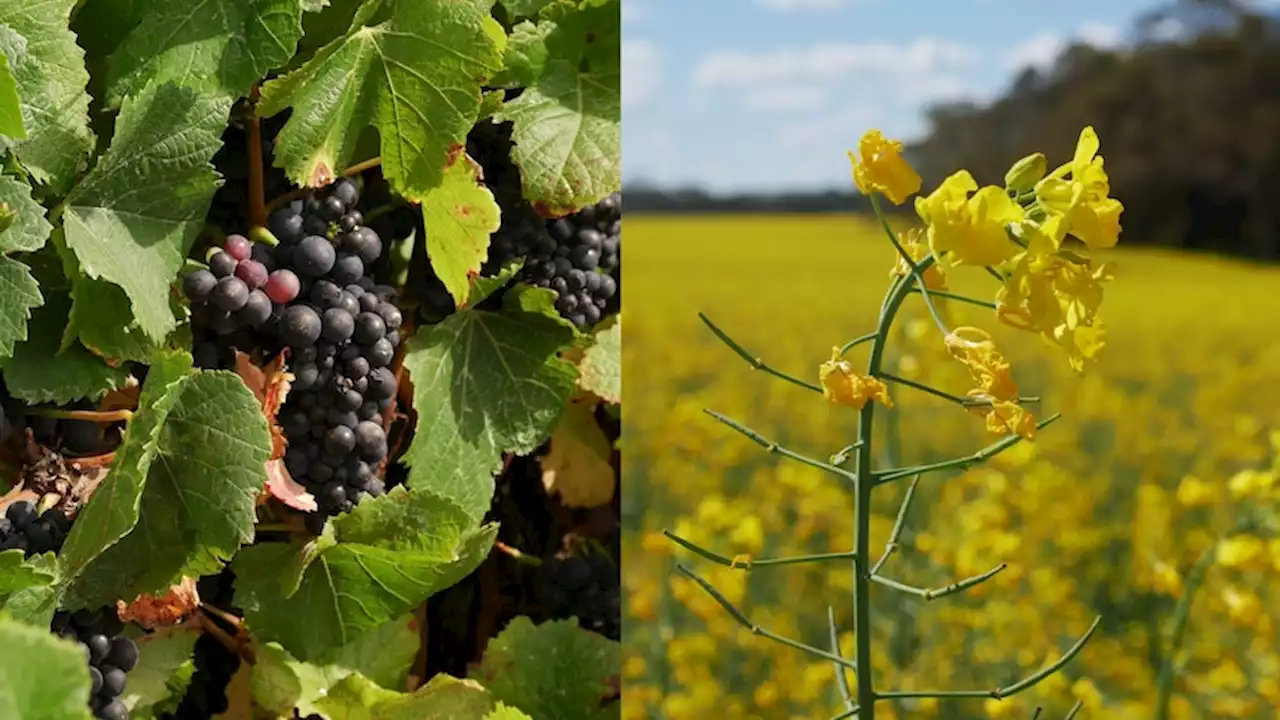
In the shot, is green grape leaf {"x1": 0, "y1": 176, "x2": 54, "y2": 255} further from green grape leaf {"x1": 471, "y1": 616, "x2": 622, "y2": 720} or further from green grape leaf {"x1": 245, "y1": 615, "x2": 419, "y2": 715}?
green grape leaf {"x1": 471, "y1": 616, "x2": 622, "y2": 720}

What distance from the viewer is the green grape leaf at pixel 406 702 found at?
1.99ft

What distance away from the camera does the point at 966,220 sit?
0.47 meters

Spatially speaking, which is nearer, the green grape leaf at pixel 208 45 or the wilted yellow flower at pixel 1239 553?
the green grape leaf at pixel 208 45

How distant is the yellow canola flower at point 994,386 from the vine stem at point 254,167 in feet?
1.03

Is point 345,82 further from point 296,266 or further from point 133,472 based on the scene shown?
point 133,472

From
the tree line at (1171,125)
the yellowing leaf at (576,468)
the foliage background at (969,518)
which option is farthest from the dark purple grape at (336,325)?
the tree line at (1171,125)

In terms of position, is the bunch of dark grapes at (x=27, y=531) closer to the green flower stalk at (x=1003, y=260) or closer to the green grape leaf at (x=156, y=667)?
the green grape leaf at (x=156, y=667)

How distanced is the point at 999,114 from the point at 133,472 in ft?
46.9

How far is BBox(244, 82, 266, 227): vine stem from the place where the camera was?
1.82 feet

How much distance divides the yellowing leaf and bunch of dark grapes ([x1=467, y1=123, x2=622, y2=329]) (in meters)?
0.08

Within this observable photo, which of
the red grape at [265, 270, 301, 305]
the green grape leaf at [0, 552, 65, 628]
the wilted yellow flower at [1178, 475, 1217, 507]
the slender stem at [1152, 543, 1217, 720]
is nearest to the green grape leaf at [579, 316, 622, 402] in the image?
the red grape at [265, 270, 301, 305]

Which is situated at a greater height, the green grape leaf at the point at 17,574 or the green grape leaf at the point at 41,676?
the green grape leaf at the point at 41,676

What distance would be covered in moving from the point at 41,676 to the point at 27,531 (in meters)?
0.20

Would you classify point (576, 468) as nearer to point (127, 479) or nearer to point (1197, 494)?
point (127, 479)
